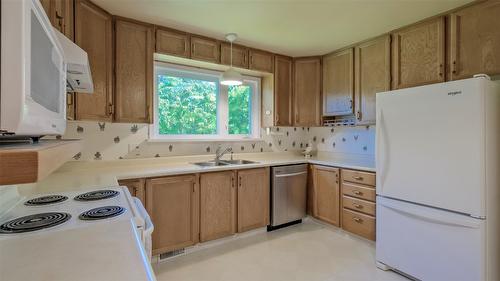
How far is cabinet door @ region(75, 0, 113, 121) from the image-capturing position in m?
2.00

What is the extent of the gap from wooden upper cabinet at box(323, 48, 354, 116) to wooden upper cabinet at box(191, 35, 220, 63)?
1.47 meters

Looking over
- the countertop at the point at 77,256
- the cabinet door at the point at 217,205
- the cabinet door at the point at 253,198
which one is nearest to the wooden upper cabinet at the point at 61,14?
the countertop at the point at 77,256

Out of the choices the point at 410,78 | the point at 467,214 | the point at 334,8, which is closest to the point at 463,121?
the point at 467,214

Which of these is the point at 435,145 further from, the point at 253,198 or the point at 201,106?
the point at 201,106

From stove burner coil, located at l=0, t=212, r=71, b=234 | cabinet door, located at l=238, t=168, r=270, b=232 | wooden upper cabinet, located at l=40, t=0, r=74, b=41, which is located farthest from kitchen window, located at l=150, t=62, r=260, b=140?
stove burner coil, located at l=0, t=212, r=71, b=234

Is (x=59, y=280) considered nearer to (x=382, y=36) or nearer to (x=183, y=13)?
(x=183, y=13)

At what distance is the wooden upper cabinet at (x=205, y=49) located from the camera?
2.73 meters

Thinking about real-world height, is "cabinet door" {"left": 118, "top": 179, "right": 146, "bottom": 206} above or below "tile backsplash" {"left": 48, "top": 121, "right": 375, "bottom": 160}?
below

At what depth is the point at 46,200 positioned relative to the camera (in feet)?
4.19

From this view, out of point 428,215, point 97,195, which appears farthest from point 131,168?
point 428,215

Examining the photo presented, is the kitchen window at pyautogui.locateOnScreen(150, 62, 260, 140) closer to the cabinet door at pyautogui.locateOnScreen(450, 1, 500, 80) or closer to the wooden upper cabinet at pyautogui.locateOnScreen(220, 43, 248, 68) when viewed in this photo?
the wooden upper cabinet at pyautogui.locateOnScreen(220, 43, 248, 68)

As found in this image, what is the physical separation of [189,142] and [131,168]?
0.72 metres

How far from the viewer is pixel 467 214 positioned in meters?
1.68

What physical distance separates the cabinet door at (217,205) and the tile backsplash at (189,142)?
59cm
